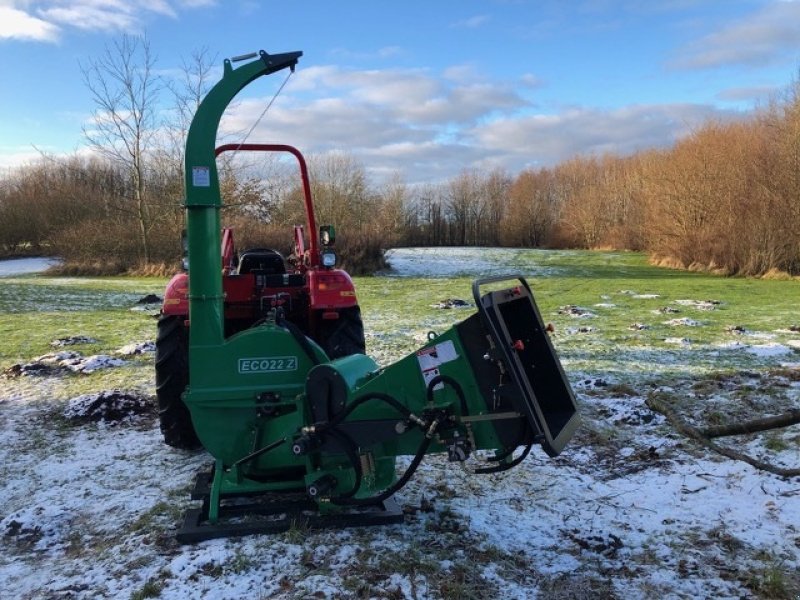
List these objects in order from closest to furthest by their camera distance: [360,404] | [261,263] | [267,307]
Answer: [360,404]
[267,307]
[261,263]

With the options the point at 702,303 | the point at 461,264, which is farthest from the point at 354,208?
the point at 702,303

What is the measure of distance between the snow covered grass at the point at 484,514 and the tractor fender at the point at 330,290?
1412mm

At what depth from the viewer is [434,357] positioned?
305 cm

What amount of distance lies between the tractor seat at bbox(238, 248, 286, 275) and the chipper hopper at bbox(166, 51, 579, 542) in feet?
7.76

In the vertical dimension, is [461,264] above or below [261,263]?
below

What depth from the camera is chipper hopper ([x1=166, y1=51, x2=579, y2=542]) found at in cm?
299

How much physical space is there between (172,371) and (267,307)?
3.63 feet

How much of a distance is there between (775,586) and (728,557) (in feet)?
1.01

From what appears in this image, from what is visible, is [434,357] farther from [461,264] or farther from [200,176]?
[461,264]

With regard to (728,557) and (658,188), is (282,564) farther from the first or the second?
(658,188)

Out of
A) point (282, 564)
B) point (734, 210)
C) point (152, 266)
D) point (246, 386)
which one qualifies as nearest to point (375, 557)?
point (282, 564)

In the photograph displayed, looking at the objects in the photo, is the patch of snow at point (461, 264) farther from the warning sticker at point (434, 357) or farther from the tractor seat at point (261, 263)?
the warning sticker at point (434, 357)

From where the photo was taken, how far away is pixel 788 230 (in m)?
23.9

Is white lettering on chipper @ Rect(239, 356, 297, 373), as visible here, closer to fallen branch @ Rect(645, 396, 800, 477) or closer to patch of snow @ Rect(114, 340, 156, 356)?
fallen branch @ Rect(645, 396, 800, 477)
